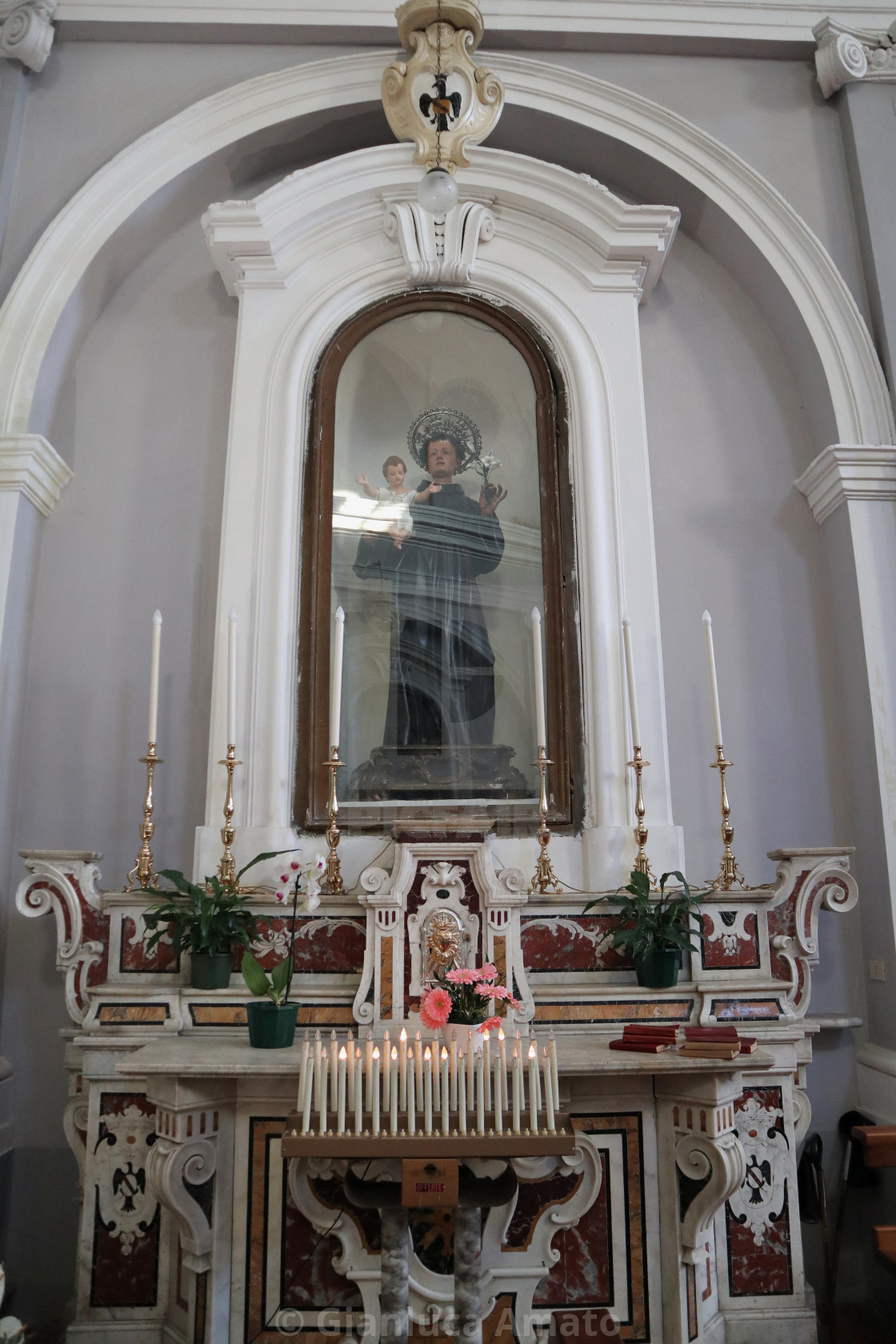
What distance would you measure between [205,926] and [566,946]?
1204mm

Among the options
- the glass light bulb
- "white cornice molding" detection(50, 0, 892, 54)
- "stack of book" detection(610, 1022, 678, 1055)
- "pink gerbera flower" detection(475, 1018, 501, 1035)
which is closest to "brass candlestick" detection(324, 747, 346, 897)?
"pink gerbera flower" detection(475, 1018, 501, 1035)

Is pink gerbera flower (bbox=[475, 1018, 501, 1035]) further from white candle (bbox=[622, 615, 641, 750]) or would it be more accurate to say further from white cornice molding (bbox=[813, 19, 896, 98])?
white cornice molding (bbox=[813, 19, 896, 98])

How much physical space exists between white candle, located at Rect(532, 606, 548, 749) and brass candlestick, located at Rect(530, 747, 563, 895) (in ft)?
0.22

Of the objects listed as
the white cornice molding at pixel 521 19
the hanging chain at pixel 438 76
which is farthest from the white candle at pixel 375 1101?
the white cornice molding at pixel 521 19

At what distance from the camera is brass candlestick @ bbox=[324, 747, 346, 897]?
3.67 metres

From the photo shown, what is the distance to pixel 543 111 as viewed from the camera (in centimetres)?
475

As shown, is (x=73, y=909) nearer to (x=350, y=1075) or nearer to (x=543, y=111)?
(x=350, y=1075)

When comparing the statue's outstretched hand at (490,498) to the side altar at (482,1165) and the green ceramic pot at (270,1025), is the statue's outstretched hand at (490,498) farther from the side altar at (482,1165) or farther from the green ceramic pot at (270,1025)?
the green ceramic pot at (270,1025)

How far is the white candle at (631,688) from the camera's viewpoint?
390cm

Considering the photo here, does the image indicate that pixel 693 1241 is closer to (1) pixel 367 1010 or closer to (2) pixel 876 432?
(1) pixel 367 1010

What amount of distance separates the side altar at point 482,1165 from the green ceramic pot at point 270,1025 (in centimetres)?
6

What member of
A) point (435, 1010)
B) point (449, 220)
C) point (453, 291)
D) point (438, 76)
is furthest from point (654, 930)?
point (449, 220)

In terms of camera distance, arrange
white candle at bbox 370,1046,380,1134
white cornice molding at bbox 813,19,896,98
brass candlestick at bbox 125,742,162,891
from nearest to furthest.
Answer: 1. white candle at bbox 370,1046,380,1134
2. brass candlestick at bbox 125,742,162,891
3. white cornice molding at bbox 813,19,896,98

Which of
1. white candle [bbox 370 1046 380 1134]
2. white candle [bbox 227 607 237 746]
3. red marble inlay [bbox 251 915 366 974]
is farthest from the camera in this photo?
white candle [bbox 227 607 237 746]
